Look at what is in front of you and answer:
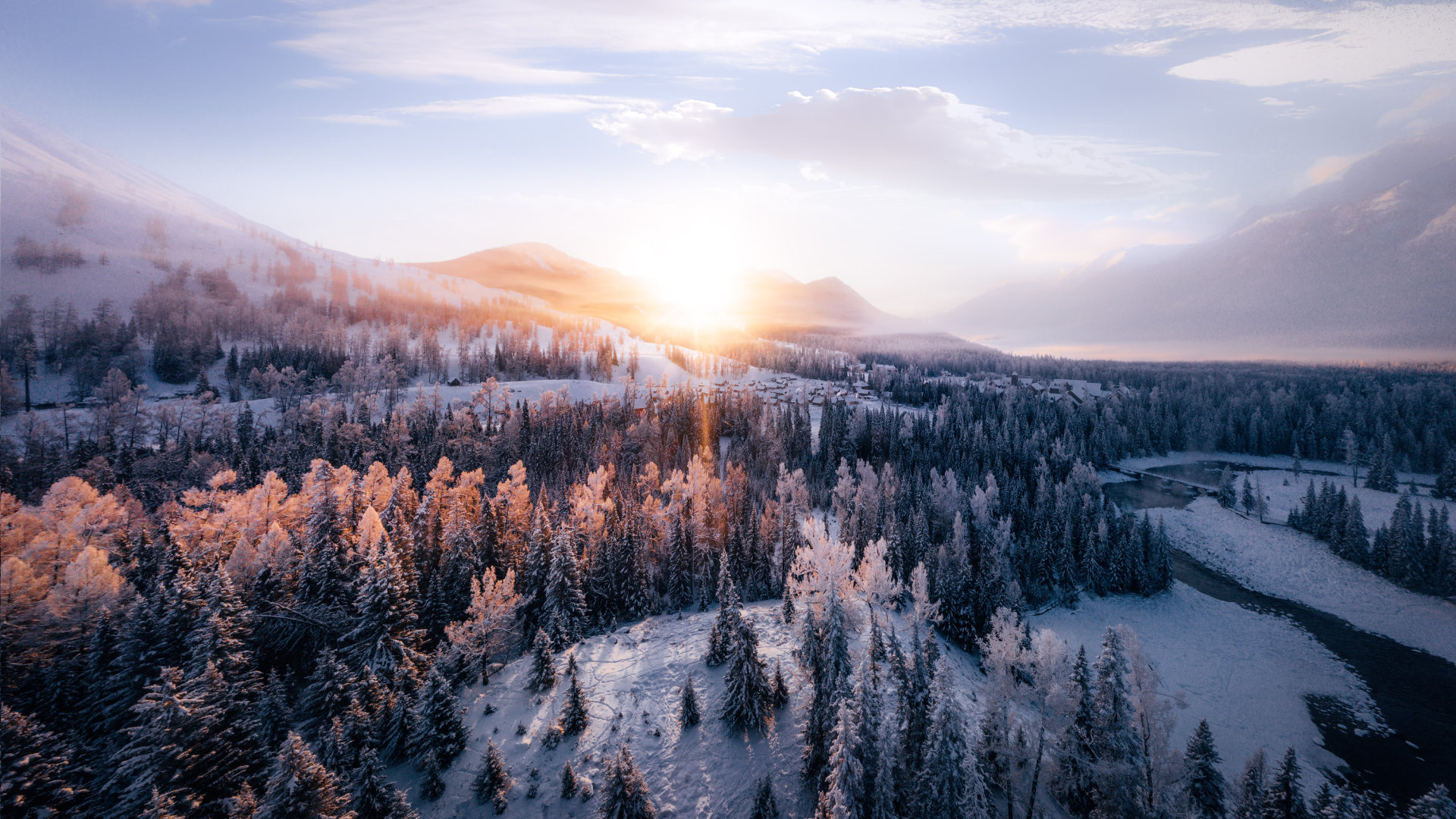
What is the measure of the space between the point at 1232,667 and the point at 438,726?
209 feet

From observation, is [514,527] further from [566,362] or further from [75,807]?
[566,362]

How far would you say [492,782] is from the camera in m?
24.2

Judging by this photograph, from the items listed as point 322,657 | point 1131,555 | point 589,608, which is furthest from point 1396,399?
point 322,657

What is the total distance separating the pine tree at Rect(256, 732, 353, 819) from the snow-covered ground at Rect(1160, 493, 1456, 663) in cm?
8661

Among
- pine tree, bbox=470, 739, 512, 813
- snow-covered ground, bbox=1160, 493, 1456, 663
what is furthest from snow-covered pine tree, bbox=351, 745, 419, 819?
snow-covered ground, bbox=1160, 493, 1456, 663

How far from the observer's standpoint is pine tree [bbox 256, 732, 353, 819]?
16375 millimetres

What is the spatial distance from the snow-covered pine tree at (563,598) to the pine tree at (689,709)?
41.6 ft

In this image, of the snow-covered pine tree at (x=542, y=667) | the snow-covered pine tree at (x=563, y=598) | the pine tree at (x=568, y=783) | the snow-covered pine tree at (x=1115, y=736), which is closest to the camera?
the snow-covered pine tree at (x=1115, y=736)

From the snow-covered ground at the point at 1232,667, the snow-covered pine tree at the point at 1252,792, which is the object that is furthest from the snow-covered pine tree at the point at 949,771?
the snow-covered ground at the point at 1232,667

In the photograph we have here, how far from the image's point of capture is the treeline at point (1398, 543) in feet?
184

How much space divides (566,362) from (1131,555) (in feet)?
543

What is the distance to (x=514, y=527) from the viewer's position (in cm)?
4884

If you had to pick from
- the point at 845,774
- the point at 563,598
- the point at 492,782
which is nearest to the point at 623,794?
the point at 492,782

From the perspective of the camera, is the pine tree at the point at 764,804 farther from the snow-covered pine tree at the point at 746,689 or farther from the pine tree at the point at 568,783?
the pine tree at the point at 568,783
